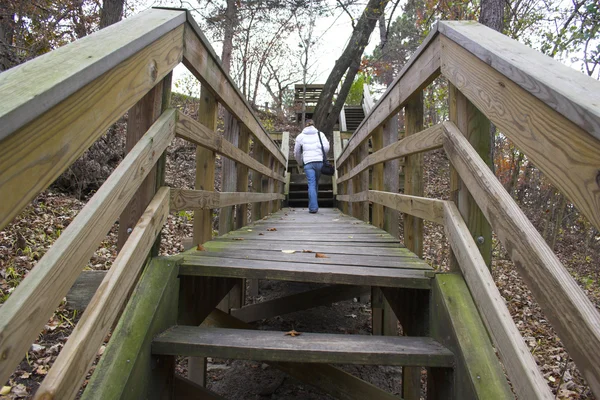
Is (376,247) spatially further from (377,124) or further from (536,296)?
(536,296)

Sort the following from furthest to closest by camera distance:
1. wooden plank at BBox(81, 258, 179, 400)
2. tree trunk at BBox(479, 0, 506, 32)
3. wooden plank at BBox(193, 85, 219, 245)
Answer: tree trunk at BBox(479, 0, 506, 32) < wooden plank at BBox(193, 85, 219, 245) < wooden plank at BBox(81, 258, 179, 400)

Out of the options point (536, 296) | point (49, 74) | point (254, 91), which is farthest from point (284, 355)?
point (254, 91)

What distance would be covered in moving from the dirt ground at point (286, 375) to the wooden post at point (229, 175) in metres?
1.66

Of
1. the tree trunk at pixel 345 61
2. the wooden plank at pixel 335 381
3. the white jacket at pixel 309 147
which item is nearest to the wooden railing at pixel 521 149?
the wooden plank at pixel 335 381

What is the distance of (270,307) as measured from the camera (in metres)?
4.30

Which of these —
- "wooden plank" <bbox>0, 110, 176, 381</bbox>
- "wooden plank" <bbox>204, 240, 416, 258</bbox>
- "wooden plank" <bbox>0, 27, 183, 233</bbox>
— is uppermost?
"wooden plank" <bbox>0, 27, 183, 233</bbox>

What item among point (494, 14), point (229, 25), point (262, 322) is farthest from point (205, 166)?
point (229, 25)

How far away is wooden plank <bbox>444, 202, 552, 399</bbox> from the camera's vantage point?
1.12 metres

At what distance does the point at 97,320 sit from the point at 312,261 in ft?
4.44

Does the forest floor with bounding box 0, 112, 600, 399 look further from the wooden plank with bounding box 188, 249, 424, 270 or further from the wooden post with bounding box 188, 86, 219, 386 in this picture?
the wooden plank with bounding box 188, 249, 424, 270

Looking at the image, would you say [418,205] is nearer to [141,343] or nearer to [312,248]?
[312,248]

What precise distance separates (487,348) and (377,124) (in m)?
2.66

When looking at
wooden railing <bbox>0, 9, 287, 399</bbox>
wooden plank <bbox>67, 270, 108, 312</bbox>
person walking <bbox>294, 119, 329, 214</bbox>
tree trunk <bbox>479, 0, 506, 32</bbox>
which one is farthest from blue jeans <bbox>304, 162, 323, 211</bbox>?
wooden plank <bbox>67, 270, 108, 312</bbox>

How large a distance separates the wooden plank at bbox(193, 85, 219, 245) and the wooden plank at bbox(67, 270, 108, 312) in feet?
2.12
